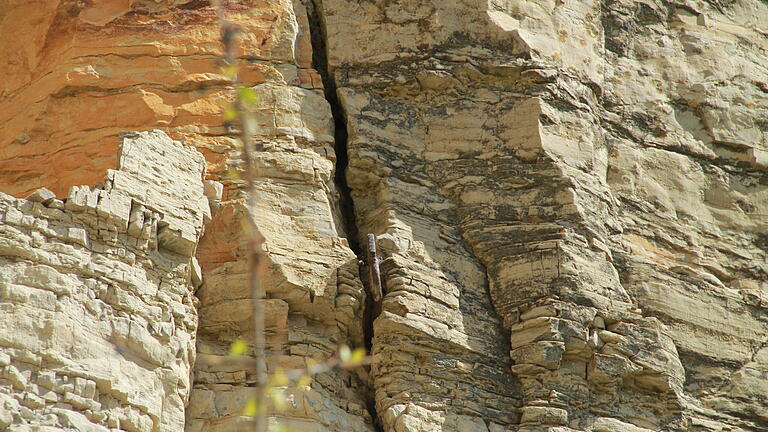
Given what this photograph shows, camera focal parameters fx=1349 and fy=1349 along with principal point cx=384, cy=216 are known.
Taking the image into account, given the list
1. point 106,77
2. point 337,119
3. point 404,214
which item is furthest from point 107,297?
point 337,119

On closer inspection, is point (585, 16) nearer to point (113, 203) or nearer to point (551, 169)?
point (551, 169)

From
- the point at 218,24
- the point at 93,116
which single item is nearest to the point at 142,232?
the point at 93,116

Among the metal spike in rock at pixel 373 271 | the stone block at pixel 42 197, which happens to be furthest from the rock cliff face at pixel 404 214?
the metal spike in rock at pixel 373 271

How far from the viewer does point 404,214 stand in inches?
485

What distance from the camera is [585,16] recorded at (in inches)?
564

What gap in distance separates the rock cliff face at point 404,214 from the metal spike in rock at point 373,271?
0.13 m

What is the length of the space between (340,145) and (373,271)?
173cm

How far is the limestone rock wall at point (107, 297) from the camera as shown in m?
9.19

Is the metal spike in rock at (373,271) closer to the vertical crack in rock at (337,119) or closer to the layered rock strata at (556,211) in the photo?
the layered rock strata at (556,211)

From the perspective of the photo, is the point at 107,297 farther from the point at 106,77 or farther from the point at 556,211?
the point at 556,211

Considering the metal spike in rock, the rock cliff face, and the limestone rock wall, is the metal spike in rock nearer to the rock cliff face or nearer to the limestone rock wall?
the rock cliff face

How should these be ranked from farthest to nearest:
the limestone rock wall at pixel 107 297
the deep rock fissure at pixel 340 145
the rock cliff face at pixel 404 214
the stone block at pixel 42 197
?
1. the deep rock fissure at pixel 340 145
2. the rock cliff face at pixel 404 214
3. the stone block at pixel 42 197
4. the limestone rock wall at pixel 107 297

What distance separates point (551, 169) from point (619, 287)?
1.28 meters

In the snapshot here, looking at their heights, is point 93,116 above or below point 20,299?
above
